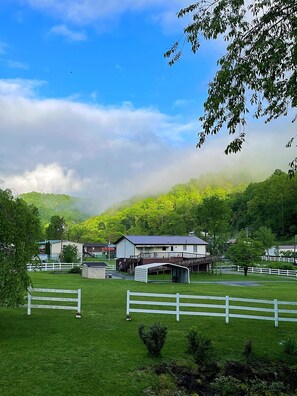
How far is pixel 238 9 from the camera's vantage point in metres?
9.05

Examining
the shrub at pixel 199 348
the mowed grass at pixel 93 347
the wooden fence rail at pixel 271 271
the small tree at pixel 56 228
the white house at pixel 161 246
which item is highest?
the small tree at pixel 56 228

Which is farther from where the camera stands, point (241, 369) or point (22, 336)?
point (22, 336)

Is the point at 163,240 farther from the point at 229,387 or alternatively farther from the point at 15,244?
the point at 229,387

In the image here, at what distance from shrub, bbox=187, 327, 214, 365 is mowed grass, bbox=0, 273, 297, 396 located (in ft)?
1.30

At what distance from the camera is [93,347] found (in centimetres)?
1119

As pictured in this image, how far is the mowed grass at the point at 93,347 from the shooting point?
27.9ft

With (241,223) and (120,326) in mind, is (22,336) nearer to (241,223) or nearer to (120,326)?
(120,326)

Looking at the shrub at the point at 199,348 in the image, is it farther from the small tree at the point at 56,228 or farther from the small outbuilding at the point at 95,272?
the small tree at the point at 56,228

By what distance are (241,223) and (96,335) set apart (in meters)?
123

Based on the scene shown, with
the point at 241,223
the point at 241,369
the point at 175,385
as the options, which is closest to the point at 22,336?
the point at 175,385

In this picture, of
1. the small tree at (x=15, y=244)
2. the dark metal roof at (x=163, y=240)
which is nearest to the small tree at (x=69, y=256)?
the dark metal roof at (x=163, y=240)

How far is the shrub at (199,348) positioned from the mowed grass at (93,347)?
40cm

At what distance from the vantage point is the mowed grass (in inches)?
335

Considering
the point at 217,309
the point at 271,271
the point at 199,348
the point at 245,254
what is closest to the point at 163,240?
the point at 245,254
